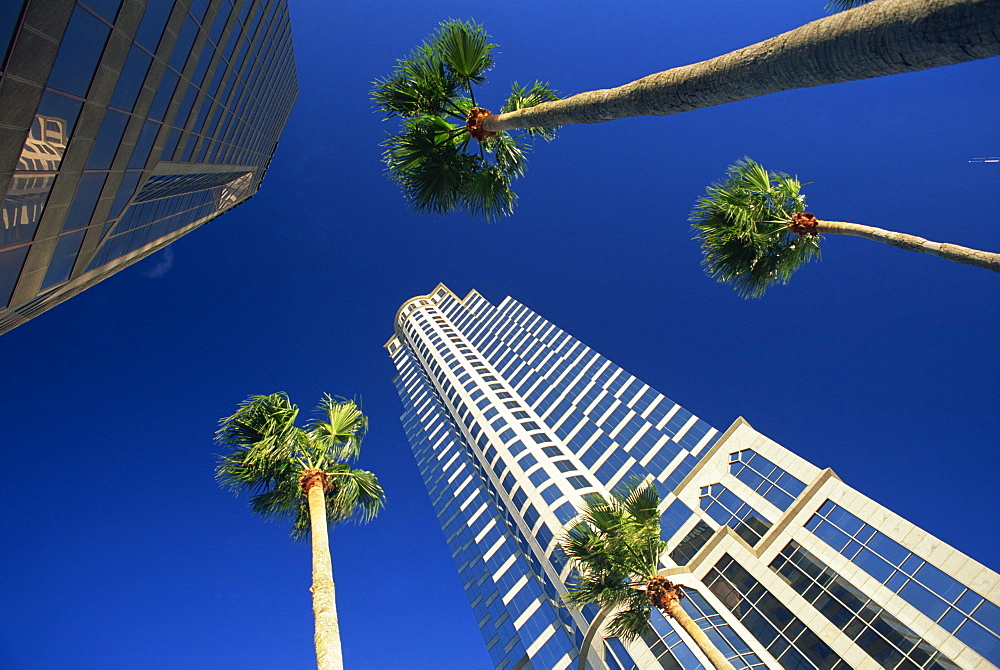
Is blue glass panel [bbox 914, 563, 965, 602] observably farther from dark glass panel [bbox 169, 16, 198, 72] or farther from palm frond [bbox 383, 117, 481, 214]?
dark glass panel [bbox 169, 16, 198, 72]

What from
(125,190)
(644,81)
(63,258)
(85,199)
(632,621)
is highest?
(644,81)

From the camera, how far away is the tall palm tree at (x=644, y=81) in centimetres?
354

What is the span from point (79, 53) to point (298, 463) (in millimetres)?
10962

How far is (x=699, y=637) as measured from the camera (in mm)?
13555

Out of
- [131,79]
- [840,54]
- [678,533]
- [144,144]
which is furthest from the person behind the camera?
[678,533]

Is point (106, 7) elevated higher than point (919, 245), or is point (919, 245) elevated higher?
point (919, 245)

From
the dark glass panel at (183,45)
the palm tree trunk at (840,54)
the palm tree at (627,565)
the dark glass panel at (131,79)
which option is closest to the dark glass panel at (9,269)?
the dark glass panel at (131,79)

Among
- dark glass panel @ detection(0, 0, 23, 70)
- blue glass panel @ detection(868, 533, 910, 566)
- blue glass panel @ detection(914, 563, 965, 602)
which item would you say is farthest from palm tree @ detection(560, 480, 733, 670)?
dark glass panel @ detection(0, 0, 23, 70)

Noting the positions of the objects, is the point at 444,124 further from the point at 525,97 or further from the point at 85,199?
the point at 85,199

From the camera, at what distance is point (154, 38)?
13438mm

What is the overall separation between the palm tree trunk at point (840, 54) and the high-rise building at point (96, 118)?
39.0 feet

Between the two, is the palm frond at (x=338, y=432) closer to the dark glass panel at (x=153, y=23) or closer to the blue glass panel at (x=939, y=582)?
the dark glass panel at (x=153, y=23)

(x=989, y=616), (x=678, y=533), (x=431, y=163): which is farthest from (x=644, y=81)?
(x=678, y=533)

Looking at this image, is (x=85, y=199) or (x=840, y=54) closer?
(x=840, y=54)
